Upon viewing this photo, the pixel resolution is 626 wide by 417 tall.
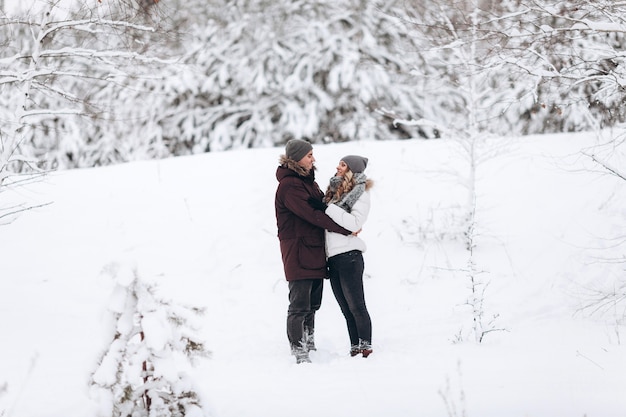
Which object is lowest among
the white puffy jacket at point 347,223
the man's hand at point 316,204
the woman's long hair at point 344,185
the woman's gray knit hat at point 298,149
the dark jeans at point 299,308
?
the dark jeans at point 299,308

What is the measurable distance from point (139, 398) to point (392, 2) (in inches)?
454

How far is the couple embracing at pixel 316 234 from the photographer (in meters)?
4.91

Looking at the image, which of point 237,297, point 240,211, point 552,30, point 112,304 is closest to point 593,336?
point 552,30

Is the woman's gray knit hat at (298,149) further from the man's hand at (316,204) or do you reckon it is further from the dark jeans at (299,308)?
the dark jeans at (299,308)

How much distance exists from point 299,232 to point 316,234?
141 mm

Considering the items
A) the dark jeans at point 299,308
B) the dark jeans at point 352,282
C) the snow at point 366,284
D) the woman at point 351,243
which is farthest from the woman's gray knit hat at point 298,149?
the snow at point 366,284

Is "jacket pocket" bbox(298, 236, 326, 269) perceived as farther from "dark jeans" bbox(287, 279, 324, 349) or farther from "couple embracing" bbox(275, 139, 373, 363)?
"dark jeans" bbox(287, 279, 324, 349)

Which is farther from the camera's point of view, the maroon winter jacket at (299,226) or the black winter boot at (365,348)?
the black winter boot at (365,348)

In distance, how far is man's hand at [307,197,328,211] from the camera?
194 inches

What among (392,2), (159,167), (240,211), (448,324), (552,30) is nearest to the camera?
(552,30)

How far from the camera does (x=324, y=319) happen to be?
6.94 meters

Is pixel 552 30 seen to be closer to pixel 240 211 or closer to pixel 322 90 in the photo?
pixel 240 211

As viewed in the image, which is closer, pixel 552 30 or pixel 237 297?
pixel 552 30

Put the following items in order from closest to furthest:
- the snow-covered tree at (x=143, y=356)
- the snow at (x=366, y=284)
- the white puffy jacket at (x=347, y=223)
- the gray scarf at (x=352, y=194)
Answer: the snow-covered tree at (x=143, y=356), the snow at (x=366, y=284), the white puffy jacket at (x=347, y=223), the gray scarf at (x=352, y=194)
